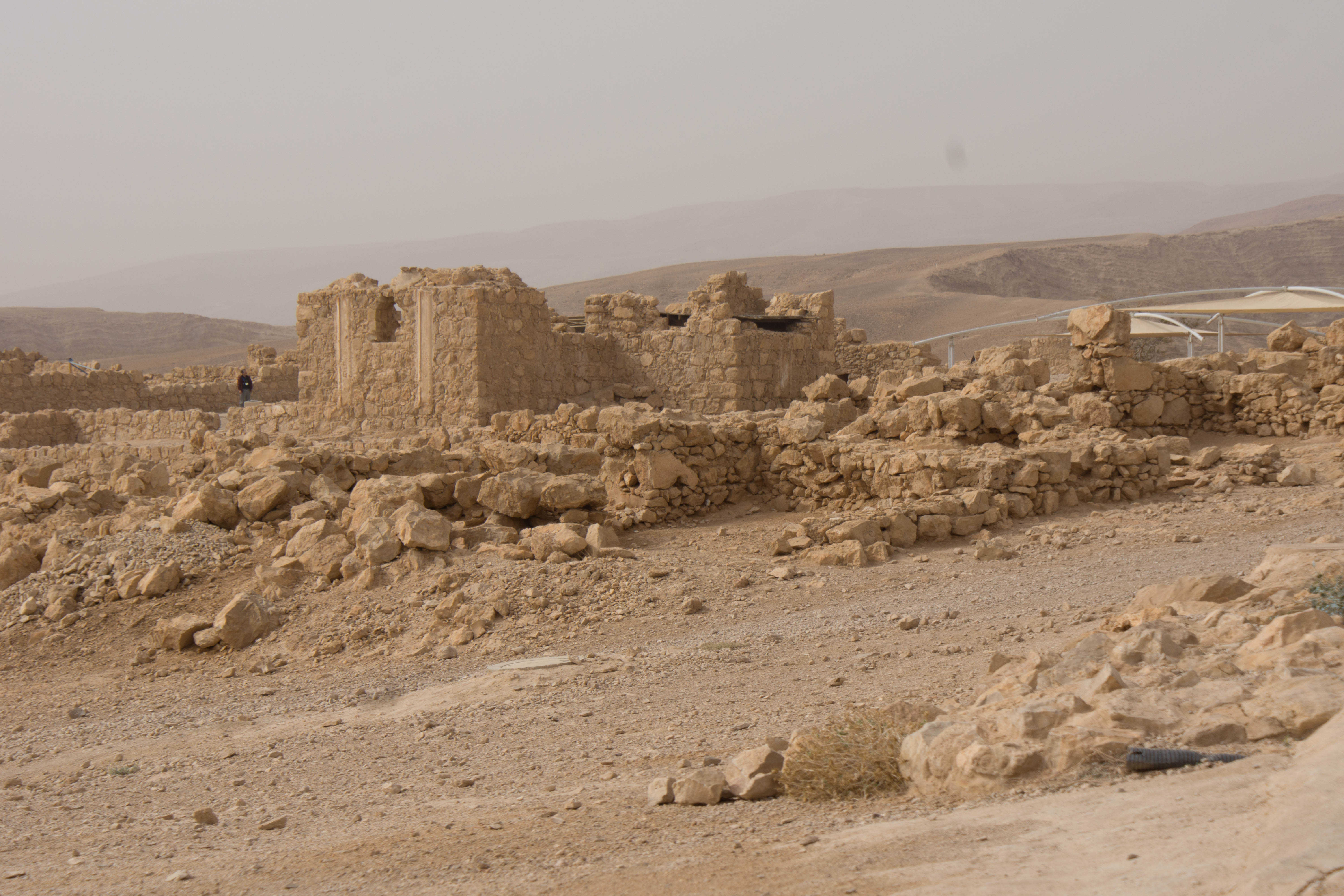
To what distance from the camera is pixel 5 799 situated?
478 centimetres

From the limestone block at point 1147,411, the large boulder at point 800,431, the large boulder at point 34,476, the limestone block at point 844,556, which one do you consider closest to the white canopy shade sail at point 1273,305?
the limestone block at point 1147,411

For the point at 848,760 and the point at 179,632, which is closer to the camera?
the point at 848,760

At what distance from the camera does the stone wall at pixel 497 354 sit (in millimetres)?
13820

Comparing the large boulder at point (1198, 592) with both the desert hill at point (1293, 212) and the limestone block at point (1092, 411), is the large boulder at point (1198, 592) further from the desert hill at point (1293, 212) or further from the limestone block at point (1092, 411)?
the desert hill at point (1293, 212)

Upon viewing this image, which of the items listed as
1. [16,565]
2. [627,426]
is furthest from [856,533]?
[16,565]

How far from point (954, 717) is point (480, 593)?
4.01 m

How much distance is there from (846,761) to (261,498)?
6389mm

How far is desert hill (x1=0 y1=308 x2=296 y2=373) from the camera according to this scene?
2424 inches

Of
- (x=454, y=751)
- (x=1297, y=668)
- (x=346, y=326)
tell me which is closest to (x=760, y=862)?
(x=1297, y=668)

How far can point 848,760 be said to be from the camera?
348cm

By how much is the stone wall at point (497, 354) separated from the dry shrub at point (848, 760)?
10243 mm

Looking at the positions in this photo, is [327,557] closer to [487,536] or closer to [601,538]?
[487,536]

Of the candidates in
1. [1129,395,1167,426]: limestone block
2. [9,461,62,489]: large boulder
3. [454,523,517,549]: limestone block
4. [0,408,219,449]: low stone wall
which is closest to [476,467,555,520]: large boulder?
[454,523,517,549]: limestone block

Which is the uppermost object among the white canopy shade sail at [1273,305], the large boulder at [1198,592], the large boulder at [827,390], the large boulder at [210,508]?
the white canopy shade sail at [1273,305]
